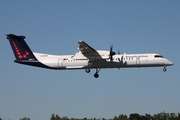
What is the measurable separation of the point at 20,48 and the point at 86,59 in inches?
347

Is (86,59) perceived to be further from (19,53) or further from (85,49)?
(19,53)

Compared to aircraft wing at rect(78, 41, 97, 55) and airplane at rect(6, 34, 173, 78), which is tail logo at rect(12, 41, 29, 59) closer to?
airplane at rect(6, 34, 173, 78)

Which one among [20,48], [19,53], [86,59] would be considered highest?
[20,48]

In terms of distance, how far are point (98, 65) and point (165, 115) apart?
49.0 metres

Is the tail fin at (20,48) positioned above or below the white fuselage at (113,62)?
above

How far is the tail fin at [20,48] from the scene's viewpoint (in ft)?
156

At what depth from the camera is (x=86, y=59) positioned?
150 ft

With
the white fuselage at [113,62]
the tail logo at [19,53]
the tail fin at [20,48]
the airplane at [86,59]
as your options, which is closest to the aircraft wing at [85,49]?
the airplane at [86,59]

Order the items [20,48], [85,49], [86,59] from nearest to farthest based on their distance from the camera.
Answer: [85,49] → [86,59] → [20,48]

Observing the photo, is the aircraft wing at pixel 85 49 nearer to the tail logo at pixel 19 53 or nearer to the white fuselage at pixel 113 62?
the white fuselage at pixel 113 62

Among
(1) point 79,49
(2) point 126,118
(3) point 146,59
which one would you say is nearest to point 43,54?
(1) point 79,49

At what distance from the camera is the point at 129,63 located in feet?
147

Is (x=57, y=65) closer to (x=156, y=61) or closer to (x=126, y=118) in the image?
(x=156, y=61)


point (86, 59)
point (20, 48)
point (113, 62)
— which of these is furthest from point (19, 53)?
point (113, 62)
